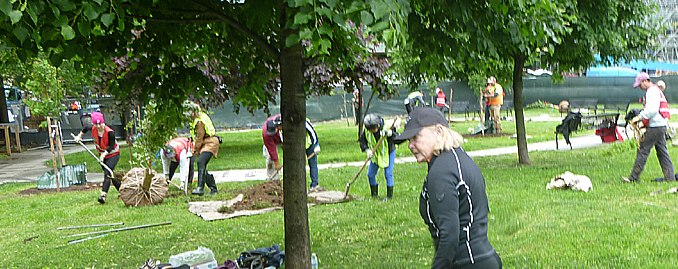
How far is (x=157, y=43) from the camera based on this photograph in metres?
4.57

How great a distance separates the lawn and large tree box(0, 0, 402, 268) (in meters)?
1.58

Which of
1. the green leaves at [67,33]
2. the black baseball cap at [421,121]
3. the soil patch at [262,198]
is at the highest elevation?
the green leaves at [67,33]

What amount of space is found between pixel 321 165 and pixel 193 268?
8.64 metres

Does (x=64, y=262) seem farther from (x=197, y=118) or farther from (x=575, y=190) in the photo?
(x=575, y=190)

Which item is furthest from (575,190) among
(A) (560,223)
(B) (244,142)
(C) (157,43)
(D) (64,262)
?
(B) (244,142)

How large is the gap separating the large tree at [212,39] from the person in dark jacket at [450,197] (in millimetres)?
721

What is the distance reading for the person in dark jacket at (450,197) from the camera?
286 centimetres

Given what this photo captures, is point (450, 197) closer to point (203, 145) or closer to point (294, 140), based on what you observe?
point (294, 140)

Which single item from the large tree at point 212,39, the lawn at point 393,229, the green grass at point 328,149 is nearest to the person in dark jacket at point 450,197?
the large tree at point 212,39

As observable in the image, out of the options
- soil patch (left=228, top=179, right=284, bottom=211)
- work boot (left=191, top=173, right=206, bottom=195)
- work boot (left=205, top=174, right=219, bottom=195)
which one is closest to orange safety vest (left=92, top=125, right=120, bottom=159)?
work boot (left=191, top=173, right=206, bottom=195)

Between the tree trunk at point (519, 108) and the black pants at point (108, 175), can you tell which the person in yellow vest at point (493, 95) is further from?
the black pants at point (108, 175)

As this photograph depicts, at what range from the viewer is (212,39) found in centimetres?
501

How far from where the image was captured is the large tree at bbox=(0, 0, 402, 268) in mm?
2783

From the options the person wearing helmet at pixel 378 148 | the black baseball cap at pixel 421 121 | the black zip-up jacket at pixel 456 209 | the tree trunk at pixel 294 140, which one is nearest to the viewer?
the black zip-up jacket at pixel 456 209
